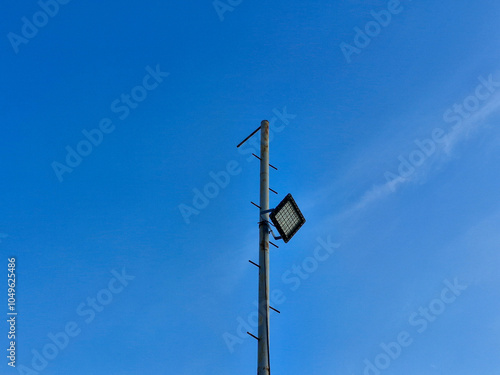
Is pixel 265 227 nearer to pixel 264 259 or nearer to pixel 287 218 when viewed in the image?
pixel 287 218

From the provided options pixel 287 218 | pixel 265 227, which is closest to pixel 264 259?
pixel 265 227

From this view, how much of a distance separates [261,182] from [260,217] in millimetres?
700

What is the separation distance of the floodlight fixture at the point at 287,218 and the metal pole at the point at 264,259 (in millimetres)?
276

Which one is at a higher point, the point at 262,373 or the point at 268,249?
the point at 268,249

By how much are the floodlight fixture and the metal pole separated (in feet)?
0.91

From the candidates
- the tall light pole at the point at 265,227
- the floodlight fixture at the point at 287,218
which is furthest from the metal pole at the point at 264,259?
the floodlight fixture at the point at 287,218

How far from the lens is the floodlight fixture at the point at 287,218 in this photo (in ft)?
31.1

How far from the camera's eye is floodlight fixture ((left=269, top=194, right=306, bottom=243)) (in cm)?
947

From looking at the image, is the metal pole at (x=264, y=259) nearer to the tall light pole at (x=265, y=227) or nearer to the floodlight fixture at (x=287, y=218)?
the tall light pole at (x=265, y=227)

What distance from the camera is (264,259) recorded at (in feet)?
30.5

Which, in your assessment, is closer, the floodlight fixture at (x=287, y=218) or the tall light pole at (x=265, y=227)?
the tall light pole at (x=265, y=227)

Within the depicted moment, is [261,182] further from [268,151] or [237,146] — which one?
[237,146]

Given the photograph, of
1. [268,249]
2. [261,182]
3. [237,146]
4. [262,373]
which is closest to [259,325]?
[262,373]

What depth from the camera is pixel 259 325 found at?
8656mm
